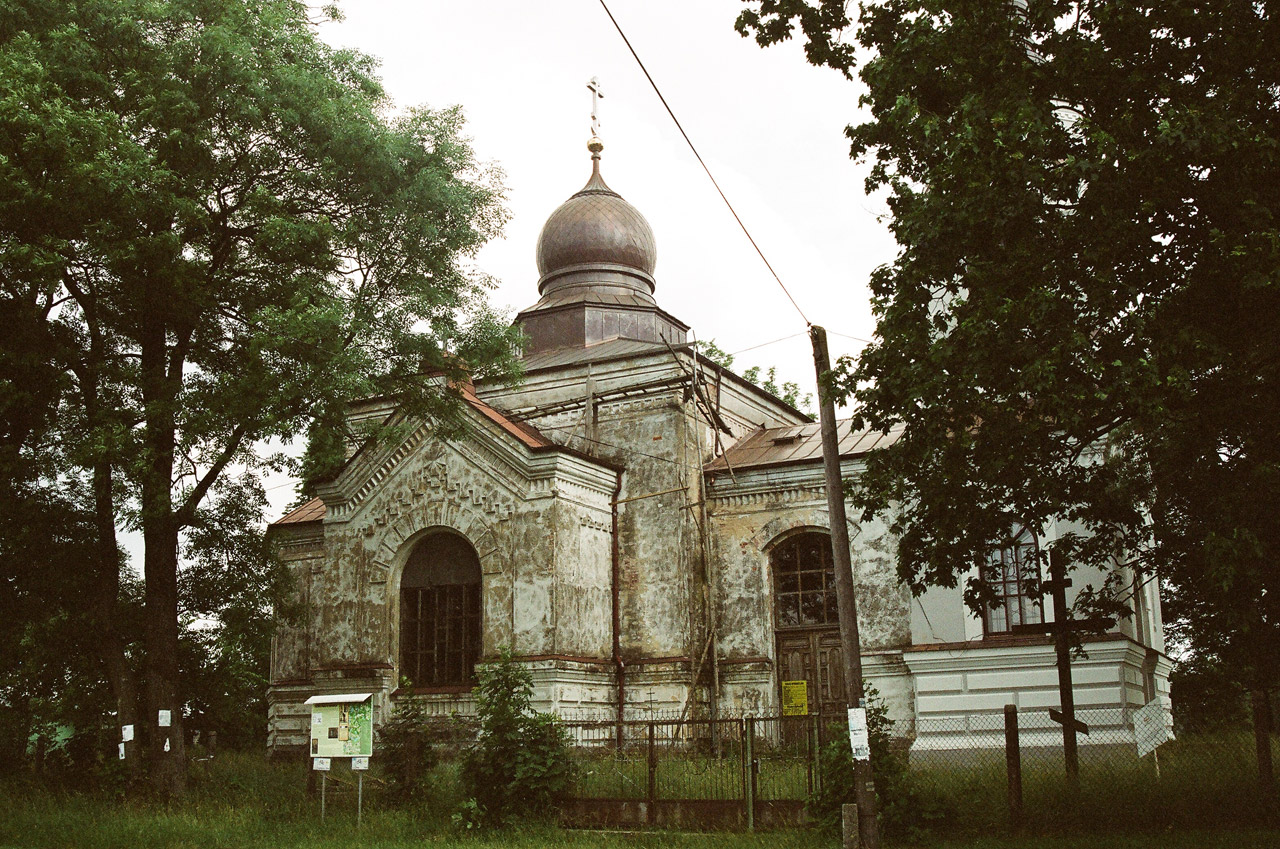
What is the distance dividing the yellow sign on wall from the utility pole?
8.16 metres

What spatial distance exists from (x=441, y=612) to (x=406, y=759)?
5689 mm

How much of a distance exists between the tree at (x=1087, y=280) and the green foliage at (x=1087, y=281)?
0.9 inches

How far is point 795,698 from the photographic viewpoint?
1997cm

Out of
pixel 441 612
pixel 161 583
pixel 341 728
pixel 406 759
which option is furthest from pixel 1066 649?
pixel 161 583

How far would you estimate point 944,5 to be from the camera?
10.6 meters

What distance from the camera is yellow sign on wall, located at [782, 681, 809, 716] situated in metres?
19.9

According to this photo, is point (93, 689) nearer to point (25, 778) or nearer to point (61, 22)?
point (25, 778)

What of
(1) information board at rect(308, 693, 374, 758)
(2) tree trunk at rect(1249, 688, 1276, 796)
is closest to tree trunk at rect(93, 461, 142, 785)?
(1) information board at rect(308, 693, 374, 758)

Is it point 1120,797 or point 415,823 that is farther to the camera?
point 415,823

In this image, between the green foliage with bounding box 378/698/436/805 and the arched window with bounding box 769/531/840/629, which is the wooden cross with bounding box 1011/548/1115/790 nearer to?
the arched window with bounding box 769/531/840/629

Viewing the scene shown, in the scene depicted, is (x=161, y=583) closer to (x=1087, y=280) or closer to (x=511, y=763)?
(x=511, y=763)

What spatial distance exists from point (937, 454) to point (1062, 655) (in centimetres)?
313

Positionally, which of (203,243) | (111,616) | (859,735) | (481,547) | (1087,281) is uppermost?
(203,243)

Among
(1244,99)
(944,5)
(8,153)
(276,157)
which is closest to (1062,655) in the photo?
(1244,99)
